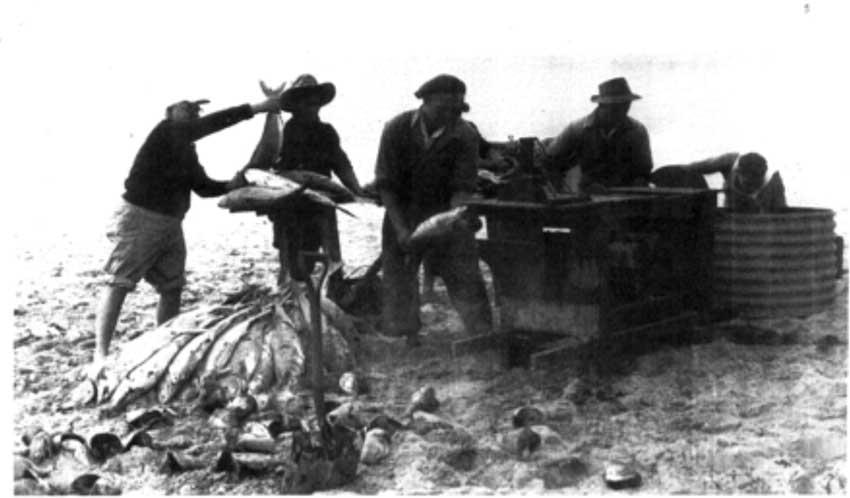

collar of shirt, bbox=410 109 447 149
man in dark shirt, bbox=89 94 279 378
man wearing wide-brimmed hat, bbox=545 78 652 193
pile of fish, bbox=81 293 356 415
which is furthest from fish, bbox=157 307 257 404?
man wearing wide-brimmed hat, bbox=545 78 652 193

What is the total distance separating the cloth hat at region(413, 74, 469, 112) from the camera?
19.6ft

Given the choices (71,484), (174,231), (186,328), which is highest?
(174,231)

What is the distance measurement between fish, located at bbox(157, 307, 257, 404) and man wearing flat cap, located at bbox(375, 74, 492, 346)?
3.92 feet

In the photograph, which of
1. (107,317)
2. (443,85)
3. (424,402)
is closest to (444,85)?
(443,85)

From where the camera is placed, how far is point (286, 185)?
5.09 metres

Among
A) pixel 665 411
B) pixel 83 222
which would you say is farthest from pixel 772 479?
pixel 83 222

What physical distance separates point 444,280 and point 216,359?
1.45 meters

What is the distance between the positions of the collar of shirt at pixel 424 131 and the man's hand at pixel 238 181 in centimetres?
115

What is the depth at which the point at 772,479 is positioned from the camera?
4371mm

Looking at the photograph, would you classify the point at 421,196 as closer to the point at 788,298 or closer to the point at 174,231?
the point at 174,231

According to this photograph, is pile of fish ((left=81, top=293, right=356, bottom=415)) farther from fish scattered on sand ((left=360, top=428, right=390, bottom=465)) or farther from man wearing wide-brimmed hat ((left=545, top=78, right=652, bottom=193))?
man wearing wide-brimmed hat ((left=545, top=78, right=652, bottom=193))

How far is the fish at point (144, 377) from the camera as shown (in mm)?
5262

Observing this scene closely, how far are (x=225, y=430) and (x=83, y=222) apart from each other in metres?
5.79

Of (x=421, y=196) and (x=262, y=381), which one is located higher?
(x=421, y=196)
